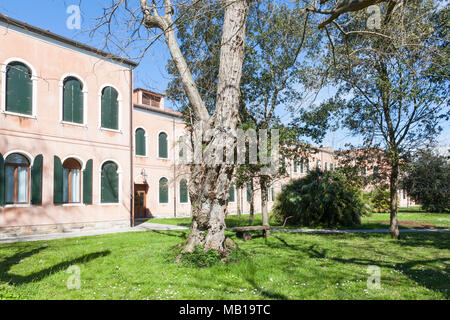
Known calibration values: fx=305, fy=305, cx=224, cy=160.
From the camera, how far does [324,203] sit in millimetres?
15648

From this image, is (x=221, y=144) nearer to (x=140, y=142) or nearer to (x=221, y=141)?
(x=221, y=141)

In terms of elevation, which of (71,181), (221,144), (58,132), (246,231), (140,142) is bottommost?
(246,231)

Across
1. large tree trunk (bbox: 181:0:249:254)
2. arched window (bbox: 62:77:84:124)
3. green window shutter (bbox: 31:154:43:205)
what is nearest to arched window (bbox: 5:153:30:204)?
green window shutter (bbox: 31:154:43:205)

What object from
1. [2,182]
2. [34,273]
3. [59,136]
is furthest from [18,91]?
[34,273]

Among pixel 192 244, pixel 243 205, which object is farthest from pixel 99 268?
pixel 243 205

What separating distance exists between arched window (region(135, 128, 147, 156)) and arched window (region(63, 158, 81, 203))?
6988 millimetres

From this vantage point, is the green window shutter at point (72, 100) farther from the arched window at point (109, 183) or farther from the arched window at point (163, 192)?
the arched window at point (163, 192)

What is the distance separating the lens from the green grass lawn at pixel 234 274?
448 cm

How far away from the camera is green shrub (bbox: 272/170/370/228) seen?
51.4ft

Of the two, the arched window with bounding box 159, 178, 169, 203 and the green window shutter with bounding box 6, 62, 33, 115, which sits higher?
the green window shutter with bounding box 6, 62, 33, 115

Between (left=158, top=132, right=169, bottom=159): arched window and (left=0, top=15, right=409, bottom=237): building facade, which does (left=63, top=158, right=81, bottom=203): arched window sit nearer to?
(left=0, top=15, right=409, bottom=237): building facade

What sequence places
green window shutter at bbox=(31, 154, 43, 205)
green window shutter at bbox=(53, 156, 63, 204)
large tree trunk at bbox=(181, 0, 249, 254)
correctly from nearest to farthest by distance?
large tree trunk at bbox=(181, 0, 249, 254), green window shutter at bbox=(31, 154, 43, 205), green window shutter at bbox=(53, 156, 63, 204)

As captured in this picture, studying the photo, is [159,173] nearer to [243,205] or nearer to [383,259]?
[243,205]

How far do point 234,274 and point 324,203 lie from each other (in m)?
11.3
